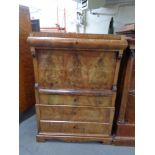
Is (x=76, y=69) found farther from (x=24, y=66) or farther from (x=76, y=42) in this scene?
(x=24, y=66)

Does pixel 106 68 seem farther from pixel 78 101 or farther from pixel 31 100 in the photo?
pixel 31 100

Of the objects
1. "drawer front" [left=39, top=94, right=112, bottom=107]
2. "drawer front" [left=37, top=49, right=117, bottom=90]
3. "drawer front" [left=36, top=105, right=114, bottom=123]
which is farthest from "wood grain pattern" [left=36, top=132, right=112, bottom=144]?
"drawer front" [left=37, top=49, right=117, bottom=90]

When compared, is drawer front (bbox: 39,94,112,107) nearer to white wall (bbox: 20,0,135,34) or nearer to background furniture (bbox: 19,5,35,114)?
background furniture (bbox: 19,5,35,114)

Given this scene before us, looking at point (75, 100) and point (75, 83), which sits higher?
point (75, 83)

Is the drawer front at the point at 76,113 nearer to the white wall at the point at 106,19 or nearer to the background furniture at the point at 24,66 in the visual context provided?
the background furniture at the point at 24,66

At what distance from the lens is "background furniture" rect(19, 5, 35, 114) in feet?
7.15

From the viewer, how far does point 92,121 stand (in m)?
1.85

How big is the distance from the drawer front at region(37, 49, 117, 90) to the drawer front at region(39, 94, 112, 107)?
0.09 metres

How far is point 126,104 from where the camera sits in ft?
5.89

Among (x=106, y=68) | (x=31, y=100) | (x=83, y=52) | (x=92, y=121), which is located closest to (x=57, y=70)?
(x=83, y=52)

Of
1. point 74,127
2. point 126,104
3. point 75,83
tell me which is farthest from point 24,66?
point 126,104

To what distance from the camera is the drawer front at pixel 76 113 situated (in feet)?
5.95

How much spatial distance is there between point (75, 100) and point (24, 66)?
0.81 meters

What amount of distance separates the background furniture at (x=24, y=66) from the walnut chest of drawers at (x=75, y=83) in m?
0.49
